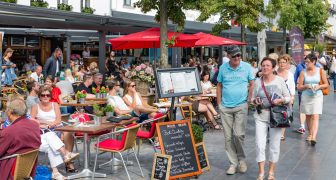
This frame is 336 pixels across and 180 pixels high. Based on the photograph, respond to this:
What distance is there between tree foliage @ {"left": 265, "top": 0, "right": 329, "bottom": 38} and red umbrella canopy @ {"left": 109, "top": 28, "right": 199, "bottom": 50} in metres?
12.6

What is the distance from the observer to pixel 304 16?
36.1 meters

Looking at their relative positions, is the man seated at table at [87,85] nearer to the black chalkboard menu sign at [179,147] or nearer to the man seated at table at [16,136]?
the black chalkboard menu sign at [179,147]

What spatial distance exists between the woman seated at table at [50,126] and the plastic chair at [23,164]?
4.77 ft

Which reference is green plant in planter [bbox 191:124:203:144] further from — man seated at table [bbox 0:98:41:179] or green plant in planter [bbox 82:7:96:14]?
green plant in planter [bbox 82:7:96:14]

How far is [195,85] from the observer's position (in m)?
8.09

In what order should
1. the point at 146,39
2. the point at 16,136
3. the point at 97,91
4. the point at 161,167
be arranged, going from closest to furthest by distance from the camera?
1. the point at 16,136
2. the point at 161,167
3. the point at 97,91
4. the point at 146,39

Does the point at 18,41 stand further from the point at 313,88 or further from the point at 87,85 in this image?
the point at 313,88

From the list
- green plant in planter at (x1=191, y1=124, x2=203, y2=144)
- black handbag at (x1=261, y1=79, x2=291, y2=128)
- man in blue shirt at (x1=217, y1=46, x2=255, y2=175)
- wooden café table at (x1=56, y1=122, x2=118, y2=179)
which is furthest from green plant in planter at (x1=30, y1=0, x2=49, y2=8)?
black handbag at (x1=261, y1=79, x2=291, y2=128)

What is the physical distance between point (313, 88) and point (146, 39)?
16.8 feet

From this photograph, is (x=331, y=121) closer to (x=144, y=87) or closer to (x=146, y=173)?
(x=144, y=87)

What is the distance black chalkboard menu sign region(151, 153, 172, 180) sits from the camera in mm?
7219

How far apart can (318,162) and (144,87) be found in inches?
239

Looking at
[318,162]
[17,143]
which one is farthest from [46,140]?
[318,162]

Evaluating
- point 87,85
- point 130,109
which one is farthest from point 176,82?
point 87,85
